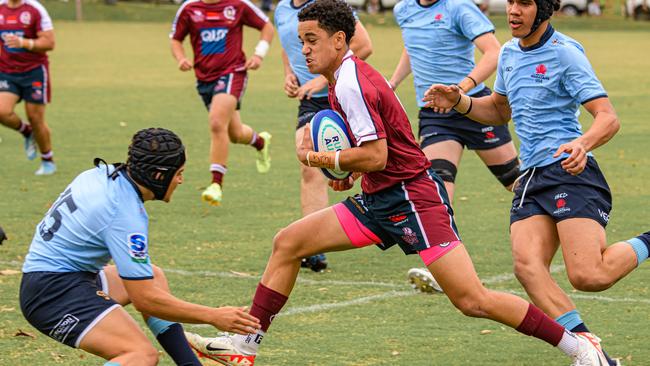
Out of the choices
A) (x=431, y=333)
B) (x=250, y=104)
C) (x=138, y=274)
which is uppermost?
(x=138, y=274)

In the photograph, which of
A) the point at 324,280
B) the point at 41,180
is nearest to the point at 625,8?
the point at 41,180

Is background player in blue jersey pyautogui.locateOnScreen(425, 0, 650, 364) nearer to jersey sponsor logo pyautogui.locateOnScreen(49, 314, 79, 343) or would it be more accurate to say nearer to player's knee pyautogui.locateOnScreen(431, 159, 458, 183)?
player's knee pyautogui.locateOnScreen(431, 159, 458, 183)

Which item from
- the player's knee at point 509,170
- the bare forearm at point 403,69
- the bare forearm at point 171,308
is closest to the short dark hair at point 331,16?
the bare forearm at point 171,308

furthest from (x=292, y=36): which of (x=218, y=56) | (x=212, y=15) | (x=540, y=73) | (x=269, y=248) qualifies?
(x=540, y=73)

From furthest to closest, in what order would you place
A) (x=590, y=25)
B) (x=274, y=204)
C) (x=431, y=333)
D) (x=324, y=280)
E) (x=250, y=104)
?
(x=590, y=25) < (x=250, y=104) < (x=274, y=204) < (x=324, y=280) < (x=431, y=333)

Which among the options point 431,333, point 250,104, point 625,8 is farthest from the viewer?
point 625,8

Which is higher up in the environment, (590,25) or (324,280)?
(324,280)

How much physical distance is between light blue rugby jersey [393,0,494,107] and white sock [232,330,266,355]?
120 inches

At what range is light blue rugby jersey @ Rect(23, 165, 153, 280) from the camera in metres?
5.26

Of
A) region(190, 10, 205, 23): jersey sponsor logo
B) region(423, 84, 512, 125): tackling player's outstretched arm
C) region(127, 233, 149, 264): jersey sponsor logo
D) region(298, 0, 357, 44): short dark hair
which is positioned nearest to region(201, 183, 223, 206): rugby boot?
region(190, 10, 205, 23): jersey sponsor logo

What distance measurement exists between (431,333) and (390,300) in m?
0.88

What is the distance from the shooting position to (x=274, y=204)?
1171cm

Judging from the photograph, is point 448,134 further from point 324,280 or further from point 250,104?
point 250,104

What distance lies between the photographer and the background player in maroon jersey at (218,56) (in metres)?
11.6
